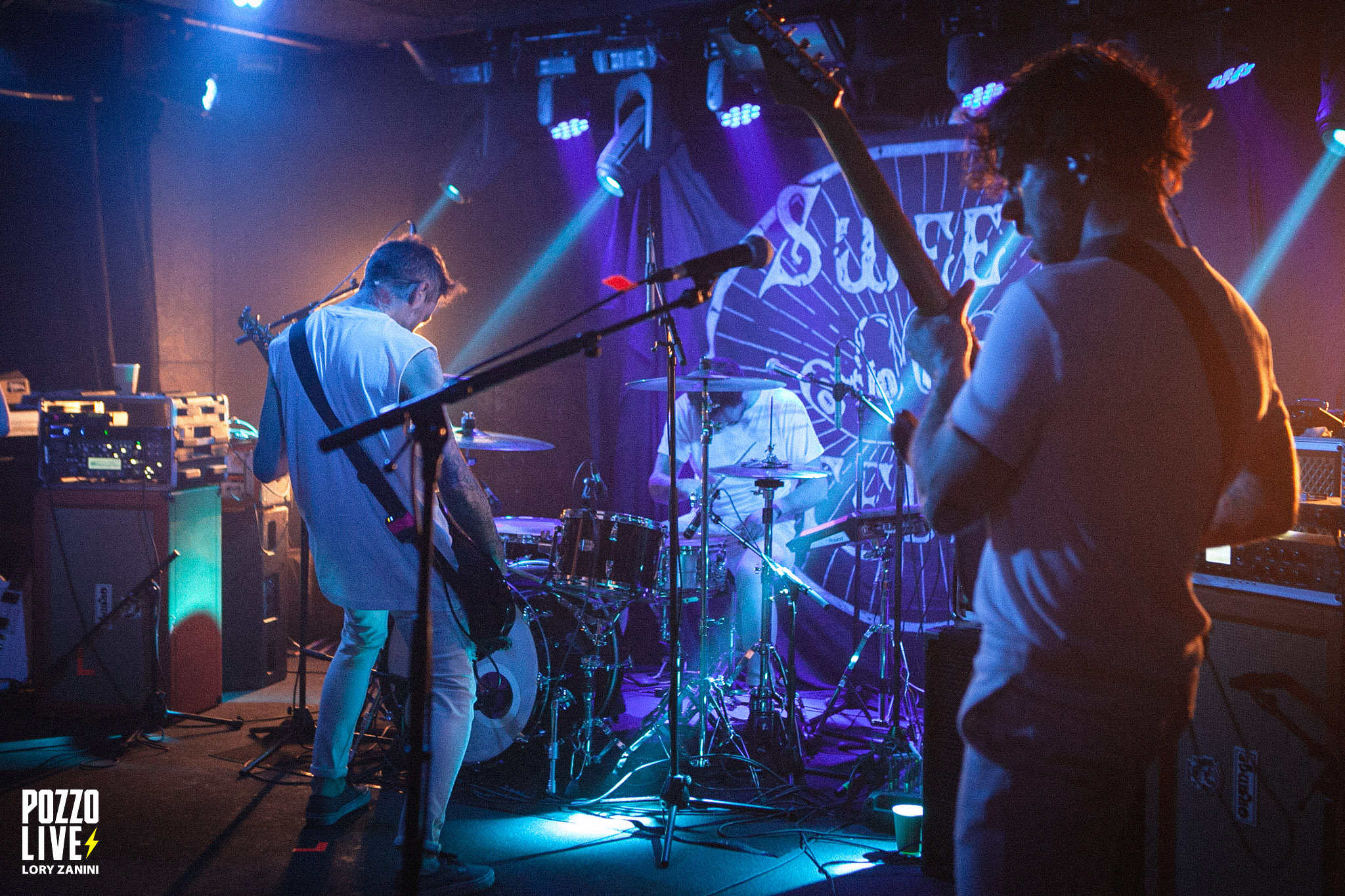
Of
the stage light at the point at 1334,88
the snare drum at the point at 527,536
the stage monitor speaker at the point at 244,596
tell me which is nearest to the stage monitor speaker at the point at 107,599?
the stage monitor speaker at the point at 244,596

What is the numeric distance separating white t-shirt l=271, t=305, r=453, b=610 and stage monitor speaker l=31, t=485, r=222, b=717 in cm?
207

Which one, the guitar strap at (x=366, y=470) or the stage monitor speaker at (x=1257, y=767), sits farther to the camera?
the guitar strap at (x=366, y=470)

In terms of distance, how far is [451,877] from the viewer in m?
2.73

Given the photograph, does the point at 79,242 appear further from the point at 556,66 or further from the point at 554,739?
the point at 554,739

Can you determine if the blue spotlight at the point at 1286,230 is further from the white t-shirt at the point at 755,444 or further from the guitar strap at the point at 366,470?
the guitar strap at the point at 366,470

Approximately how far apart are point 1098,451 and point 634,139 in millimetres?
4562

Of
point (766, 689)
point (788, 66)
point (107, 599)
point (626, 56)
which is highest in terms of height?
point (626, 56)

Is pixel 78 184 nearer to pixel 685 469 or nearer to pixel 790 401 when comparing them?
pixel 685 469

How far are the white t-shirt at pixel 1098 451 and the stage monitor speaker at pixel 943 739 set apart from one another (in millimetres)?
1710

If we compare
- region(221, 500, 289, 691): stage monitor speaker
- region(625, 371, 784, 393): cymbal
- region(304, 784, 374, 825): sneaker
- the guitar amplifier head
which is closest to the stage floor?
region(304, 784, 374, 825): sneaker

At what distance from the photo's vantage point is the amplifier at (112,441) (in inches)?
174

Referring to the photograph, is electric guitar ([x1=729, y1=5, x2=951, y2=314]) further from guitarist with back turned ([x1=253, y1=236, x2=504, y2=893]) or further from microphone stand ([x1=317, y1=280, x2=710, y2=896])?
guitarist with back turned ([x1=253, y1=236, x2=504, y2=893])

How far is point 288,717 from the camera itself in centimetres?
438

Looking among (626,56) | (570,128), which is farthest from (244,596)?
(626,56)
